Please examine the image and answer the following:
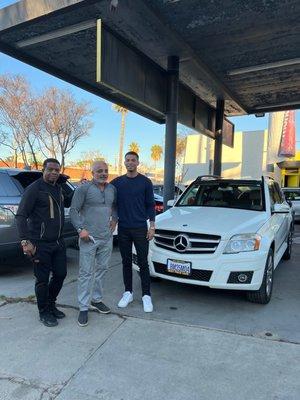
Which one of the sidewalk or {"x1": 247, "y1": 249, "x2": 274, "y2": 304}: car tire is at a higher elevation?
{"x1": 247, "y1": 249, "x2": 274, "y2": 304}: car tire

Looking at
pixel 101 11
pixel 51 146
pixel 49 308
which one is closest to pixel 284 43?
pixel 101 11

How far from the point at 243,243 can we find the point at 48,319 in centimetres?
247

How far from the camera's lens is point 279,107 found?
14.4m

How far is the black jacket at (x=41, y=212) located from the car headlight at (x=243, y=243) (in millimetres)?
2053

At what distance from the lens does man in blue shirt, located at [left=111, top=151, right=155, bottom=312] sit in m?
4.81

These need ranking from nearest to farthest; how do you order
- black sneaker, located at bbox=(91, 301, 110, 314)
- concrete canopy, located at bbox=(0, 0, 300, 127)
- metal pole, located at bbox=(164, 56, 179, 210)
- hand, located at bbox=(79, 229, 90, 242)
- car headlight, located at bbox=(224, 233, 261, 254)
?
hand, located at bbox=(79, 229, 90, 242)
black sneaker, located at bbox=(91, 301, 110, 314)
car headlight, located at bbox=(224, 233, 261, 254)
concrete canopy, located at bbox=(0, 0, 300, 127)
metal pole, located at bbox=(164, 56, 179, 210)

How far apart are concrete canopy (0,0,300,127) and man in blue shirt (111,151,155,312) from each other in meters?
3.38

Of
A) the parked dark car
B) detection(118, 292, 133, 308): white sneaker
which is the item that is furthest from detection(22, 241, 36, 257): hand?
the parked dark car

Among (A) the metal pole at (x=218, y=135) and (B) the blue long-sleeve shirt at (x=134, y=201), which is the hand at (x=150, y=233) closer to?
(B) the blue long-sleeve shirt at (x=134, y=201)

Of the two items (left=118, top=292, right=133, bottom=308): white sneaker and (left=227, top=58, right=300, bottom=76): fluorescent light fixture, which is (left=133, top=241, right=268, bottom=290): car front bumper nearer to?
(left=118, top=292, right=133, bottom=308): white sneaker

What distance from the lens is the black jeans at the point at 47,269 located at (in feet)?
14.0

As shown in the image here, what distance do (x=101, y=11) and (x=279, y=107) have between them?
30.0 ft

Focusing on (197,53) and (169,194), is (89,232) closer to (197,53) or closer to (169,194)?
(169,194)

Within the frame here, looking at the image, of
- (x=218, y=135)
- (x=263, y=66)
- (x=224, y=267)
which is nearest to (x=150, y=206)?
(x=224, y=267)
